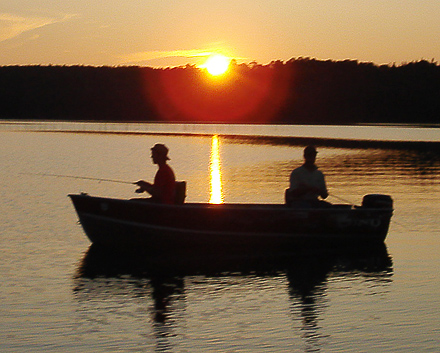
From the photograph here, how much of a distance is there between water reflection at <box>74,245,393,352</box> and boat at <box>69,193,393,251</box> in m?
0.25

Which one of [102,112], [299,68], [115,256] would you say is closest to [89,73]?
[102,112]

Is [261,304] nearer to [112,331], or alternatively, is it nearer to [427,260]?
[112,331]

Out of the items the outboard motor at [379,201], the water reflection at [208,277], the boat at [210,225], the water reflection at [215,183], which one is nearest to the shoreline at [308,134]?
the water reflection at [215,183]

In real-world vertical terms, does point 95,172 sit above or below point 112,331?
above

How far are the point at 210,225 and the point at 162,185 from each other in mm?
1103

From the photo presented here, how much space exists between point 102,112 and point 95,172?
156935 millimetres

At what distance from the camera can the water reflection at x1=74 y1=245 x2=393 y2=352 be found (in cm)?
1005

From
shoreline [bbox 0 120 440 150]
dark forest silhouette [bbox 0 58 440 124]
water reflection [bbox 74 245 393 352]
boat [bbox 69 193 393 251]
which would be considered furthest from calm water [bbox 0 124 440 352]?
dark forest silhouette [bbox 0 58 440 124]

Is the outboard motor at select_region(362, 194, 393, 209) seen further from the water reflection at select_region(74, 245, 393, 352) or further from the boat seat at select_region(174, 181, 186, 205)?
the boat seat at select_region(174, 181, 186, 205)

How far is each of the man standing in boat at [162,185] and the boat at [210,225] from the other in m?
0.20

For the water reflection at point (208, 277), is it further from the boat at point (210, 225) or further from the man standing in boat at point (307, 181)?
the man standing in boat at point (307, 181)

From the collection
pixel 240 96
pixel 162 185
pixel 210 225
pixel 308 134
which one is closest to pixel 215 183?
pixel 210 225

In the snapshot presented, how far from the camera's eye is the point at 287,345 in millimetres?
8797

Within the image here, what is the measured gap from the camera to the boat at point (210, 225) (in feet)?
47.0
